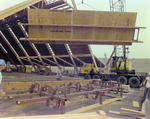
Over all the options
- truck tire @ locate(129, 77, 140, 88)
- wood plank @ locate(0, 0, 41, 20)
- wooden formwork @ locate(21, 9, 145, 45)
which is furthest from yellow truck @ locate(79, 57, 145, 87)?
wood plank @ locate(0, 0, 41, 20)

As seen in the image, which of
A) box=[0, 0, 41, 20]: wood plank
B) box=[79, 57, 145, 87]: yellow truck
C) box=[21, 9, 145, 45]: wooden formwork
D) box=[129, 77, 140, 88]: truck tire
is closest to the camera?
box=[21, 9, 145, 45]: wooden formwork

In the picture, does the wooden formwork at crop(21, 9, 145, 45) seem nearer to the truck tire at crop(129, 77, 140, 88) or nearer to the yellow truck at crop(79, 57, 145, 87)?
the truck tire at crop(129, 77, 140, 88)

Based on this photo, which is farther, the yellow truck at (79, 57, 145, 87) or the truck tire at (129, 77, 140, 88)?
the yellow truck at (79, 57, 145, 87)

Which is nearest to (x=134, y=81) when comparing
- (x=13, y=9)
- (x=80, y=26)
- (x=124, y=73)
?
(x=124, y=73)

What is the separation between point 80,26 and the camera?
7293 millimetres

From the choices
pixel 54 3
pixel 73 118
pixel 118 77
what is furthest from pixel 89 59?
pixel 73 118

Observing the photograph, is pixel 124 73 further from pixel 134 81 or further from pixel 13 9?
pixel 13 9

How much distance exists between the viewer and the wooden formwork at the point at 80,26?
7242mm

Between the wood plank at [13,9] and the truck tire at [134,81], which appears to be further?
the truck tire at [134,81]

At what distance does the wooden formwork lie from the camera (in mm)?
7242

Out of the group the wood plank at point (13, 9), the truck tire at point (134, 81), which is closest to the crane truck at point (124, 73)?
the truck tire at point (134, 81)

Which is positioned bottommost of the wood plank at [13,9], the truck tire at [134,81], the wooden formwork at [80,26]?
the truck tire at [134,81]

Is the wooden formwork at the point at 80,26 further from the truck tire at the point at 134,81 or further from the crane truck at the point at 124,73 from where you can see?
the crane truck at the point at 124,73

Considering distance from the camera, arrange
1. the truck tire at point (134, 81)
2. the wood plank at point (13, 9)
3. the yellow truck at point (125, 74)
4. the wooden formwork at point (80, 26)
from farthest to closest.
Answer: the yellow truck at point (125, 74), the truck tire at point (134, 81), the wood plank at point (13, 9), the wooden formwork at point (80, 26)
